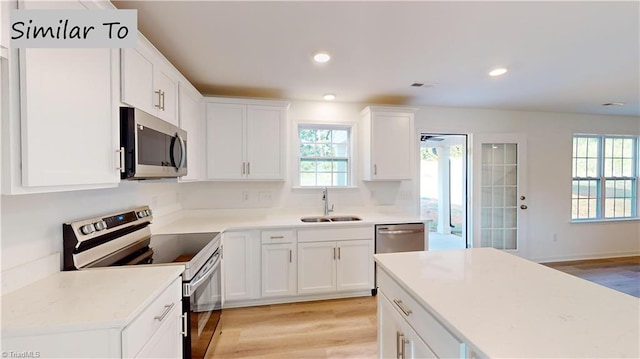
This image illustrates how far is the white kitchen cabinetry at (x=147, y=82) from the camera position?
1477mm

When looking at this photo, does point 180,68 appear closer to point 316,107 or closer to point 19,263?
point 316,107

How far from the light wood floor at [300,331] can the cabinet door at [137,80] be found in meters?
1.86

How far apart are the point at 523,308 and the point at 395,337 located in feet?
1.98

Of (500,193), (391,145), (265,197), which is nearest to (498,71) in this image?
(391,145)

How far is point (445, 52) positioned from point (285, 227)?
215 cm

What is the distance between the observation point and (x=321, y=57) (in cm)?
219

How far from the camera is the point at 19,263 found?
1.17m

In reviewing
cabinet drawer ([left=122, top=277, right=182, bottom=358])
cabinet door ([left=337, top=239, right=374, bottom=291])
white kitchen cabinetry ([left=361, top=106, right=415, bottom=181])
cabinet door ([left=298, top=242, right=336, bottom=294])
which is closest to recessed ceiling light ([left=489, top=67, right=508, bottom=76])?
white kitchen cabinetry ([left=361, top=106, right=415, bottom=181])

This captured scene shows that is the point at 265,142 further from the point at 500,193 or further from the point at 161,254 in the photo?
the point at 500,193

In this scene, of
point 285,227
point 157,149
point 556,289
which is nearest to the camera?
point 556,289

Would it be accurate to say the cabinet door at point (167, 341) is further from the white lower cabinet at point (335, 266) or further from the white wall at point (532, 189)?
the white wall at point (532, 189)

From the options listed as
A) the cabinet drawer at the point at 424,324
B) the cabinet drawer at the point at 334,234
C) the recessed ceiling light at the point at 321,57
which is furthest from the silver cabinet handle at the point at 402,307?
the recessed ceiling light at the point at 321,57

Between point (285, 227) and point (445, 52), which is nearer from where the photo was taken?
point (445, 52)

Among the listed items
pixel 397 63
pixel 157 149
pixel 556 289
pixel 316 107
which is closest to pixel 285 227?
pixel 157 149
